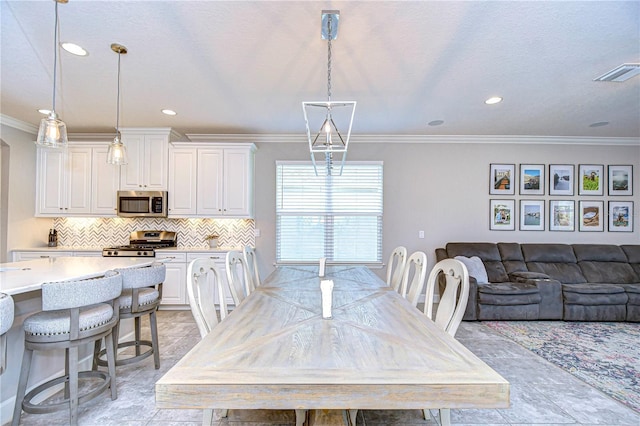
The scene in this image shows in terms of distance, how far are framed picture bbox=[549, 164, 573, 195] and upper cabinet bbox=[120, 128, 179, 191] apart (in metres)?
5.96

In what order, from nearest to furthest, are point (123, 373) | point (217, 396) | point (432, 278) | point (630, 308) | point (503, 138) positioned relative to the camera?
point (217, 396) → point (432, 278) → point (123, 373) → point (630, 308) → point (503, 138)

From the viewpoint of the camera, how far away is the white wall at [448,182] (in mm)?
4926

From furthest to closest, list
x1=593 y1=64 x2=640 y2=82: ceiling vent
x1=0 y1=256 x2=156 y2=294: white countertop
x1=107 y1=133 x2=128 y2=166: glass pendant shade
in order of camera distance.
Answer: x1=107 y1=133 x2=128 y2=166: glass pendant shade < x1=593 y1=64 x2=640 y2=82: ceiling vent < x1=0 y1=256 x2=156 y2=294: white countertop

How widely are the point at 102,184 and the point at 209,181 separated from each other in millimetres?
1567

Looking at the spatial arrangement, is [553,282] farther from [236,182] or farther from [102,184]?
[102,184]

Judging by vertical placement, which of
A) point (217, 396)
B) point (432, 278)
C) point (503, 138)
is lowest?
point (217, 396)

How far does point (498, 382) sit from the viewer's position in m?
0.94

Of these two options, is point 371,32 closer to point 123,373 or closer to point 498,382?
point 498,382

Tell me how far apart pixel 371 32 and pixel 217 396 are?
231 cm

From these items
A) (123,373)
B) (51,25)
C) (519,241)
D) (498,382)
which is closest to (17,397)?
(123,373)

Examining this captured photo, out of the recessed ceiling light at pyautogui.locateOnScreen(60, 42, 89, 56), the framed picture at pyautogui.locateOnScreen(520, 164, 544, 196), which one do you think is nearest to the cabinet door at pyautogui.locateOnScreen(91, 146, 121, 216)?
the recessed ceiling light at pyautogui.locateOnScreen(60, 42, 89, 56)

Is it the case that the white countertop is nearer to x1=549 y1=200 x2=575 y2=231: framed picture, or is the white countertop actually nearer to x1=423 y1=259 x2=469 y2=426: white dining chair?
x1=423 y1=259 x2=469 y2=426: white dining chair

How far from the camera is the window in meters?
4.89

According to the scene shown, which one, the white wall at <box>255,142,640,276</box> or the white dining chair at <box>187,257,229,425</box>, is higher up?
the white wall at <box>255,142,640,276</box>
